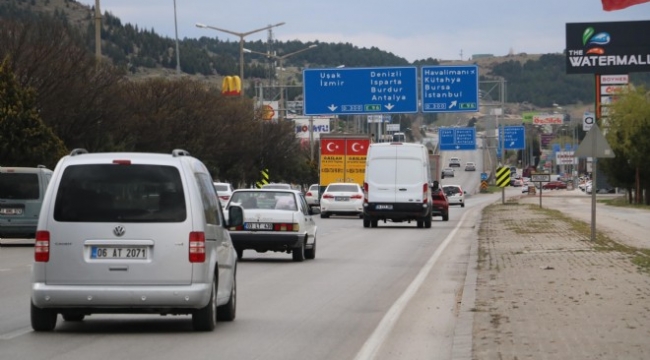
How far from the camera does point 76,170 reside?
534 inches

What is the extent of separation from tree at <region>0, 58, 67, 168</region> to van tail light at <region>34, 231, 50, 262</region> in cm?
3335


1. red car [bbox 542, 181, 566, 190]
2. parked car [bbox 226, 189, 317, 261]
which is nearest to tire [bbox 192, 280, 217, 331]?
parked car [bbox 226, 189, 317, 261]

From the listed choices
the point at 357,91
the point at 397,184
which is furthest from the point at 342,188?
the point at 397,184

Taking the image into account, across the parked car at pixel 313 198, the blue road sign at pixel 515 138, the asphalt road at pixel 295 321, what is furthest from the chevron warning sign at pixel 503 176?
Result: the asphalt road at pixel 295 321

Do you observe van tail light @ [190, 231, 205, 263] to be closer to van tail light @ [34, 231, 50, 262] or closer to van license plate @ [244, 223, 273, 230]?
van tail light @ [34, 231, 50, 262]

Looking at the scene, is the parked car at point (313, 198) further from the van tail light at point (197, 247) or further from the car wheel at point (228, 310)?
the van tail light at point (197, 247)

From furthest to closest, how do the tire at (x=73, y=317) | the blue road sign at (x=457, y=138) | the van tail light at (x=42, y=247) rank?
the blue road sign at (x=457, y=138), the tire at (x=73, y=317), the van tail light at (x=42, y=247)

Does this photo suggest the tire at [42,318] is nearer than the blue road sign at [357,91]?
Yes

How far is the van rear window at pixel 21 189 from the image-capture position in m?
34.1

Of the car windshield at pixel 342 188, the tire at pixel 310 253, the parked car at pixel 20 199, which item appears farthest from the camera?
the car windshield at pixel 342 188

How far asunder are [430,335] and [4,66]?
35.3 m

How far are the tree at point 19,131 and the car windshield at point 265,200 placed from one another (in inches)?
803

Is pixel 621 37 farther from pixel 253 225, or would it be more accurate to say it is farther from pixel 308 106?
pixel 253 225

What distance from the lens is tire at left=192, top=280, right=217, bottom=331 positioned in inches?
541
